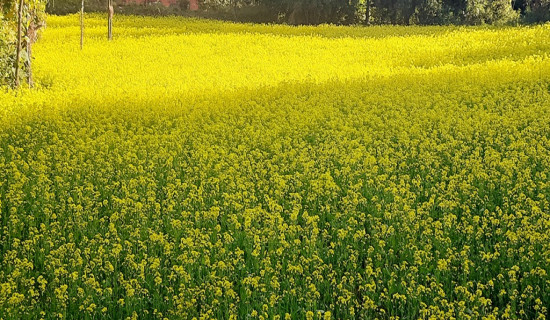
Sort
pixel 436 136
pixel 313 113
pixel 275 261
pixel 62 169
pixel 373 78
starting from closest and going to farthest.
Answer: pixel 275 261 < pixel 62 169 < pixel 436 136 < pixel 313 113 < pixel 373 78

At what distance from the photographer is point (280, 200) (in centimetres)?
913

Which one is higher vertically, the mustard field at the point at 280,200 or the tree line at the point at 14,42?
the tree line at the point at 14,42

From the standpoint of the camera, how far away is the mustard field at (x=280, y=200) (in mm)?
6527

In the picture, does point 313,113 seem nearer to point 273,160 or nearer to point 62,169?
point 273,160

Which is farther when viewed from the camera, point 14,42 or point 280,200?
point 14,42

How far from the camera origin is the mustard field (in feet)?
21.4

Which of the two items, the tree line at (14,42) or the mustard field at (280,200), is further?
the tree line at (14,42)

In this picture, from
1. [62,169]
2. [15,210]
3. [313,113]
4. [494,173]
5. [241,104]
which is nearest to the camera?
[15,210]

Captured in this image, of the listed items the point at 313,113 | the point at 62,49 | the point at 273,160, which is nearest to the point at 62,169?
the point at 273,160

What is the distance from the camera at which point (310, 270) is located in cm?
740

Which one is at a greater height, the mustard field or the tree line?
the tree line

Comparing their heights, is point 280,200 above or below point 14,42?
below

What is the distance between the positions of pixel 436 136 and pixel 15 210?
7241mm

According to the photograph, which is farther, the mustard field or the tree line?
the tree line
